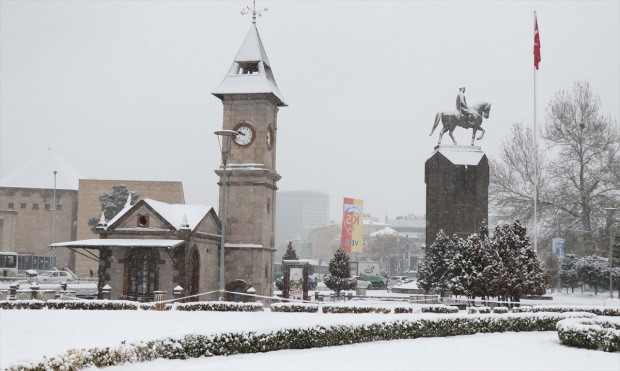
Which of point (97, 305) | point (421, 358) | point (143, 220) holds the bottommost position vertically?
point (421, 358)

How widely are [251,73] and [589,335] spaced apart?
2723 centimetres

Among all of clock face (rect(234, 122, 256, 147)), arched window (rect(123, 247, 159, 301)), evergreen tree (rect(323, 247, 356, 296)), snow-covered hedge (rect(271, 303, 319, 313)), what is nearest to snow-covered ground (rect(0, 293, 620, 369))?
snow-covered hedge (rect(271, 303, 319, 313))

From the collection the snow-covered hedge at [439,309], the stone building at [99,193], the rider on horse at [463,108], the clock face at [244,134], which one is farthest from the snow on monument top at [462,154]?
the stone building at [99,193]

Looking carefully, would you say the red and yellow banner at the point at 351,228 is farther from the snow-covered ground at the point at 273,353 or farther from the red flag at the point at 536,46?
the snow-covered ground at the point at 273,353

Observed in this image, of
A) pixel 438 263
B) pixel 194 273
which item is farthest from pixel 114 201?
pixel 438 263

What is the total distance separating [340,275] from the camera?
167ft

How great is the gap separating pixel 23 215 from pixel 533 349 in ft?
269

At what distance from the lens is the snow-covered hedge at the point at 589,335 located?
19828 millimetres

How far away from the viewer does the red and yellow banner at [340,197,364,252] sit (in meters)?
67.0

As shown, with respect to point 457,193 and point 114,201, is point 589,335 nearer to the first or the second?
point 457,193

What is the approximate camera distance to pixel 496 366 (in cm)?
1678

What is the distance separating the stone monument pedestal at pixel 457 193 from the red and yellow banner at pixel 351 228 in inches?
824

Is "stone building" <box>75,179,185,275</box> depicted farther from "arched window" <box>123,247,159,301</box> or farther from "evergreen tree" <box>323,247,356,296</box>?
"arched window" <box>123,247,159,301</box>

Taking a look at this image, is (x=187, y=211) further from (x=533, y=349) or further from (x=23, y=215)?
(x=23, y=215)
